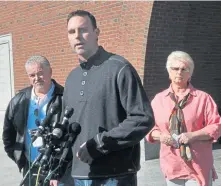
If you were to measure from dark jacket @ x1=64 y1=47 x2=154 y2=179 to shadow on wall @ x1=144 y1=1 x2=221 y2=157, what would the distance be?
5500 mm

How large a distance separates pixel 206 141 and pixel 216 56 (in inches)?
247

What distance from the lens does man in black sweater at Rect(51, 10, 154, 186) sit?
8.11 ft

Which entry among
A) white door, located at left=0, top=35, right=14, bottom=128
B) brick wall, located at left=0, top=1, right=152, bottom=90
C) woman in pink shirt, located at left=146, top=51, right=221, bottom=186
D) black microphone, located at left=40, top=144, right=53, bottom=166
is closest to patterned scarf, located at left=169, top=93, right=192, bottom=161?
woman in pink shirt, located at left=146, top=51, right=221, bottom=186

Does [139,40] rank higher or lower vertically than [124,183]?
higher

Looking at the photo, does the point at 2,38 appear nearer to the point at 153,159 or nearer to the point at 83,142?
the point at 153,159

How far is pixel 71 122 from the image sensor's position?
272cm

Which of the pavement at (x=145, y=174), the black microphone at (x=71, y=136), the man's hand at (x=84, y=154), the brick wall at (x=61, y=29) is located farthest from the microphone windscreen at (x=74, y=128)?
the brick wall at (x=61, y=29)

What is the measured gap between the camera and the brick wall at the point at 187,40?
26.9ft

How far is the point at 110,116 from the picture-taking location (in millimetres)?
2611

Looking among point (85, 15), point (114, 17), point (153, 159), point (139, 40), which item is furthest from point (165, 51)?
point (85, 15)

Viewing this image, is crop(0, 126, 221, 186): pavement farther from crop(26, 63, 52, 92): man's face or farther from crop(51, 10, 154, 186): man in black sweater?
crop(51, 10, 154, 186): man in black sweater

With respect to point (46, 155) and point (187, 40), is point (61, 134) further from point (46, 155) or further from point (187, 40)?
point (187, 40)

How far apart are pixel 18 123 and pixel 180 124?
1.54 m

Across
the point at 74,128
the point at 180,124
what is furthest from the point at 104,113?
the point at 180,124
